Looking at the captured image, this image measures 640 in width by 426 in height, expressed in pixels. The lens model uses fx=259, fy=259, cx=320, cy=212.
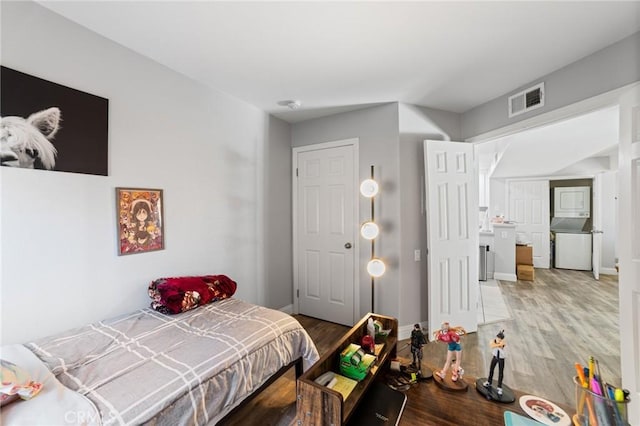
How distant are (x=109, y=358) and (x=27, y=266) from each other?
2.40ft

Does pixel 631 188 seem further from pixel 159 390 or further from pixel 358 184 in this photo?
pixel 159 390

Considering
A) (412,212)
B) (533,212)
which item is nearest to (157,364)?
(412,212)

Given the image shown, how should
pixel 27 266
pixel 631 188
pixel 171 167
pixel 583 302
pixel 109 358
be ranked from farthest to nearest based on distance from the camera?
pixel 583 302 < pixel 171 167 < pixel 631 188 < pixel 27 266 < pixel 109 358

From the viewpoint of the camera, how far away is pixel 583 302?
12.1 ft

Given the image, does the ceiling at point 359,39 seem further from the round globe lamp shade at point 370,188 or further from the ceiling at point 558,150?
the ceiling at point 558,150

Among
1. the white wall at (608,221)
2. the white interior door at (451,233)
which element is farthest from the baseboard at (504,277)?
the white interior door at (451,233)

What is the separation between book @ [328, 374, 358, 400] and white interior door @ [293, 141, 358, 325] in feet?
6.53

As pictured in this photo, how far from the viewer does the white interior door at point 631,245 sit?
1.62 m

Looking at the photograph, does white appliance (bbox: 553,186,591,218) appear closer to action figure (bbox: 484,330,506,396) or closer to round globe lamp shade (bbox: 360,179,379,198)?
round globe lamp shade (bbox: 360,179,379,198)

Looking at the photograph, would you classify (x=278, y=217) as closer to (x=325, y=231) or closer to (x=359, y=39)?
(x=325, y=231)

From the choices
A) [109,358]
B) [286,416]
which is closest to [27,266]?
[109,358]

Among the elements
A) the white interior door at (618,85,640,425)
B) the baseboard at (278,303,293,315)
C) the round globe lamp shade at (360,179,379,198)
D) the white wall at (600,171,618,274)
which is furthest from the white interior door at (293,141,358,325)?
the white wall at (600,171,618,274)

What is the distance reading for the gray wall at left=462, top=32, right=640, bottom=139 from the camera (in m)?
1.72

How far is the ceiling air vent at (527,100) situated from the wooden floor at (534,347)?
7.51 feet
